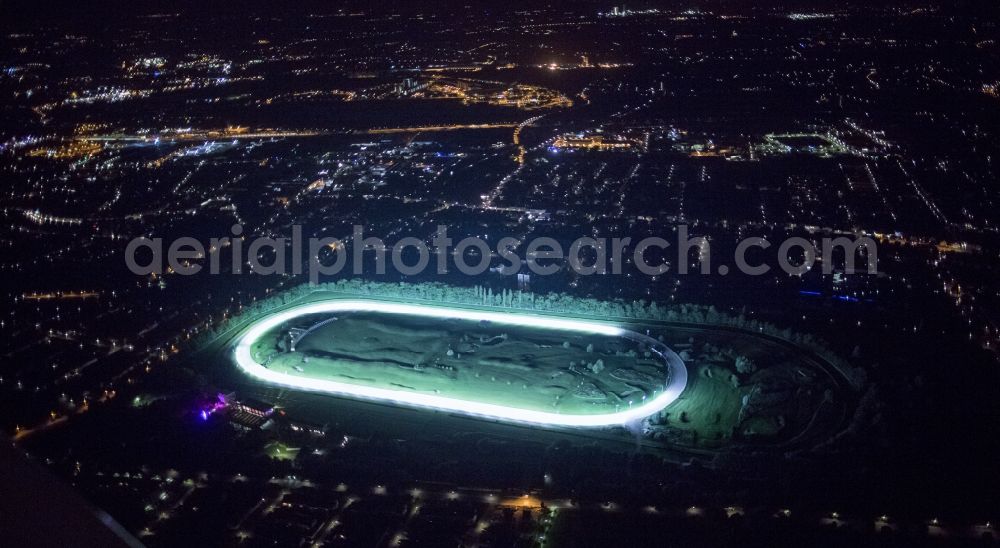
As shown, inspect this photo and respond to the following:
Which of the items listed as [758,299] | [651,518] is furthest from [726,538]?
[758,299]

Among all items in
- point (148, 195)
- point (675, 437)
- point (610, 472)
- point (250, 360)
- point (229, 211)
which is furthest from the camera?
point (148, 195)

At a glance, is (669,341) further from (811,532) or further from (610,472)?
(811,532)

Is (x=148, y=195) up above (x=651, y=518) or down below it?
above
